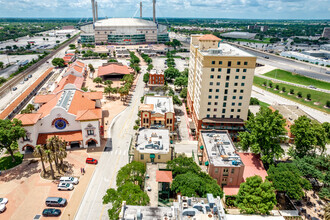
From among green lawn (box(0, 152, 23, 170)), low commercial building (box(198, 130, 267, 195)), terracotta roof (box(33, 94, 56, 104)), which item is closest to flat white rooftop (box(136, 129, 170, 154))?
low commercial building (box(198, 130, 267, 195))

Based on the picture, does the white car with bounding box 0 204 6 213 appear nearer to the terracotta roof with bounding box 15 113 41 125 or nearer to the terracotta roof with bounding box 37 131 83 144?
the terracotta roof with bounding box 37 131 83 144

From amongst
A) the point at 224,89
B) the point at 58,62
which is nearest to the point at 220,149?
the point at 224,89

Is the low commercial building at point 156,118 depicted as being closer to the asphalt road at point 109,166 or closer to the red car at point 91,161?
the asphalt road at point 109,166

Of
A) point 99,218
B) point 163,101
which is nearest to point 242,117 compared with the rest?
point 163,101

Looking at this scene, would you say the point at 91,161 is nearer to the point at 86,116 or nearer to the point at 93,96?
the point at 86,116

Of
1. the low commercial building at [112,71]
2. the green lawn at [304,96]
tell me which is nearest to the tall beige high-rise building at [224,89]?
the green lawn at [304,96]

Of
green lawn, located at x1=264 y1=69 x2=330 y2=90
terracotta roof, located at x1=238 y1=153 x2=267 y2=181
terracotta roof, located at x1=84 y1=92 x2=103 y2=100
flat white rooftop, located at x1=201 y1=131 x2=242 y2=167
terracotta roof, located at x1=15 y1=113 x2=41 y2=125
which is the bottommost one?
terracotta roof, located at x1=238 y1=153 x2=267 y2=181

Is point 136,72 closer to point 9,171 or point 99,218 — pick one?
point 9,171
